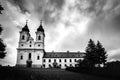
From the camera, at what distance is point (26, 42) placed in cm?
5097

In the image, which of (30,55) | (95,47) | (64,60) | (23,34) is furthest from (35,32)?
(95,47)

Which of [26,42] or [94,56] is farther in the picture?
[26,42]

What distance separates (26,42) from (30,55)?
20.7ft

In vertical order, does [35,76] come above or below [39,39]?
below

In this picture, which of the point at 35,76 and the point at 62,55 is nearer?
the point at 35,76

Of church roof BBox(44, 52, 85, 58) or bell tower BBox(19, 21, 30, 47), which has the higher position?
bell tower BBox(19, 21, 30, 47)

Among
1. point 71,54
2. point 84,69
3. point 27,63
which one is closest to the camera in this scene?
point 84,69

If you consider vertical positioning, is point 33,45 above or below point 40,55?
above

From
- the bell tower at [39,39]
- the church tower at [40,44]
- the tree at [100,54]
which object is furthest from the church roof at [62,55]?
the tree at [100,54]

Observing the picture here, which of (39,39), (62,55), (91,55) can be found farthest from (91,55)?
(39,39)

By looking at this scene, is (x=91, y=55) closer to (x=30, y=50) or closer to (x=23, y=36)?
(x=30, y=50)

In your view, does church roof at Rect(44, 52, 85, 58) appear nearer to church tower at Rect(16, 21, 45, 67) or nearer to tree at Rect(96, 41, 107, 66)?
church tower at Rect(16, 21, 45, 67)

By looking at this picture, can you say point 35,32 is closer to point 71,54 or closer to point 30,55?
point 30,55

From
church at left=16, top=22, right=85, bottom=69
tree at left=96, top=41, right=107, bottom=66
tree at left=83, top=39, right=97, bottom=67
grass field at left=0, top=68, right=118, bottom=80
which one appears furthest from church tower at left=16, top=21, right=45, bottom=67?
grass field at left=0, top=68, right=118, bottom=80
